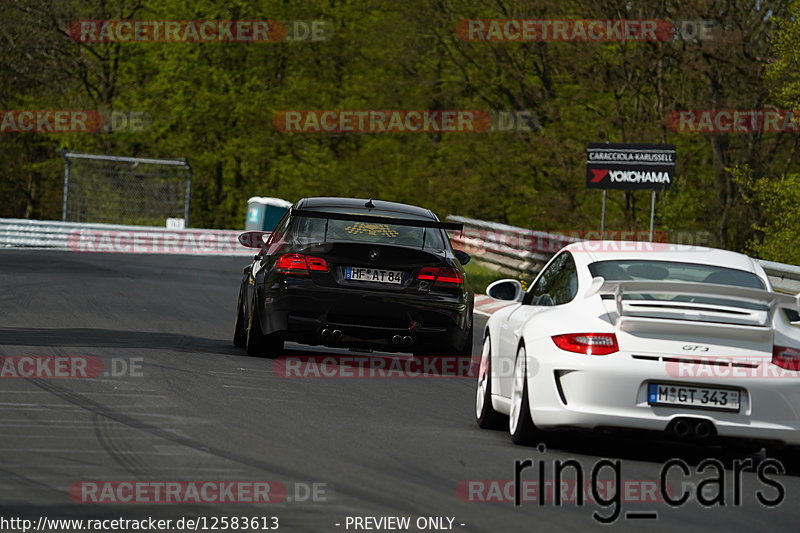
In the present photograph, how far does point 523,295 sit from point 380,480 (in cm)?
328

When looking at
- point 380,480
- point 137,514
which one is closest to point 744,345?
point 380,480

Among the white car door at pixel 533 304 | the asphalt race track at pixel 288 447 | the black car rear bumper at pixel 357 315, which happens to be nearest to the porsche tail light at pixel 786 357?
the asphalt race track at pixel 288 447

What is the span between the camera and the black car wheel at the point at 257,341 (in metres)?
14.1

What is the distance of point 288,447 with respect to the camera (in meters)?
8.89

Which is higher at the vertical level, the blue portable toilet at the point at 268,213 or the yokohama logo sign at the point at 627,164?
the yokohama logo sign at the point at 627,164

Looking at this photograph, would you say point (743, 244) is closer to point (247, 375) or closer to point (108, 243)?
point (108, 243)

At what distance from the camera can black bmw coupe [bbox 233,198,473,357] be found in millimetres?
13516

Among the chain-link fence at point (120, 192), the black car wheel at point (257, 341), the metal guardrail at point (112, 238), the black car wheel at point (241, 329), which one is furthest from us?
the chain-link fence at point (120, 192)
